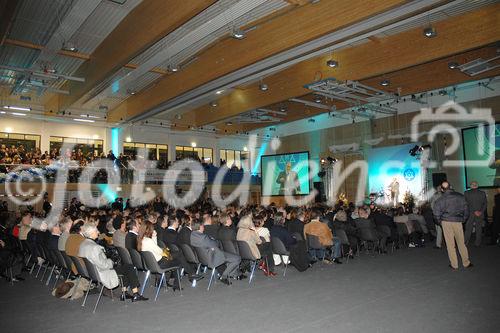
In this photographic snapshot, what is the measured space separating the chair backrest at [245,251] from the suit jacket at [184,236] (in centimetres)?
88

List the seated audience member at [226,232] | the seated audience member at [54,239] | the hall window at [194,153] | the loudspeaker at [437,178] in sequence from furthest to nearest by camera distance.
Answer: the hall window at [194,153], the loudspeaker at [437,178], the seated audience member at [226,232], the seated audience member at [54,239]

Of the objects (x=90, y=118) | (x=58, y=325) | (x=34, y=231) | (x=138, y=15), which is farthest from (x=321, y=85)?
(x=90, y=118)

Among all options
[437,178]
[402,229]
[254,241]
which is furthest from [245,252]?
[437,178]

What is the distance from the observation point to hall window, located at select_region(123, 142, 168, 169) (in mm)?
19578

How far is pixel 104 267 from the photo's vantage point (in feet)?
16.3

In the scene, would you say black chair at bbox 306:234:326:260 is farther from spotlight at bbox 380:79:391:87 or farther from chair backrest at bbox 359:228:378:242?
spotlight at bbox 380:79:391:87

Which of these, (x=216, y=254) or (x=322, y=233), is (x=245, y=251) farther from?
(x=322, y=233)

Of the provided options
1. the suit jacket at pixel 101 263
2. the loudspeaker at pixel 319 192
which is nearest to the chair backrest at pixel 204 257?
the suit jacket at pixel 101 263

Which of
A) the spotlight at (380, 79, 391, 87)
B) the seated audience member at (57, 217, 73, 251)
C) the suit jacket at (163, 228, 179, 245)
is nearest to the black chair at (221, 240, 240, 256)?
the suit jacket at (163, 228, 179, 245)

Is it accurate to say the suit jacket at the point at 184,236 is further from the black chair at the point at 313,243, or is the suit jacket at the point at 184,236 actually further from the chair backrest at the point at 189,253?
the black chair at the point at 313,243

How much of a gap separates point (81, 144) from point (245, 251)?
14695 mm

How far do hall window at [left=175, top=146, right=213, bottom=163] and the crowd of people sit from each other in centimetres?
1154

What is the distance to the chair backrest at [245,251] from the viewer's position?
632 centimetres

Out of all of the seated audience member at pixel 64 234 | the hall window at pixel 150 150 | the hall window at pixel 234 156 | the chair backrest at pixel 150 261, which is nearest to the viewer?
the chair backrest at pixel 150 261
